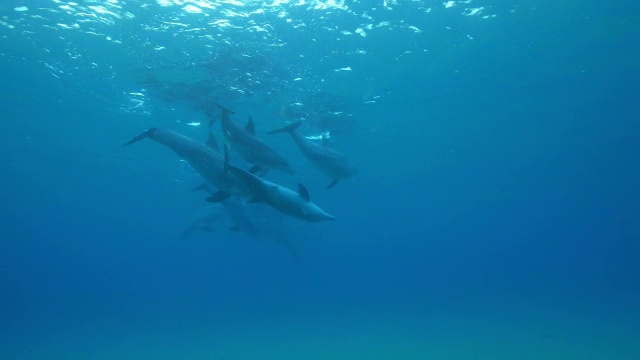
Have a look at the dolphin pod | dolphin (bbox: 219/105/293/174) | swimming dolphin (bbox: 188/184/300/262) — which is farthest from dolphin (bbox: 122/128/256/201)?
swimming dolphin (bbox: 188/184/300/262)

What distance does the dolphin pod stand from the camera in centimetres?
568

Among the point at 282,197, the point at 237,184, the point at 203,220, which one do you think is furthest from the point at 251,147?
the point at 203,220

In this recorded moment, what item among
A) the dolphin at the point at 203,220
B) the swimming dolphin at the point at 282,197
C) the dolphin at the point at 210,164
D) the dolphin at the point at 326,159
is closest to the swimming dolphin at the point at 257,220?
the dolphin at the point at 203,220

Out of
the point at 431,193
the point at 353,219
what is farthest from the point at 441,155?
the point at 353,219

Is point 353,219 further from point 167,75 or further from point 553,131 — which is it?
point 167,75

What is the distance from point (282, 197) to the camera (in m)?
5.69

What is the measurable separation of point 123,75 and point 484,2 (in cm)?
1462

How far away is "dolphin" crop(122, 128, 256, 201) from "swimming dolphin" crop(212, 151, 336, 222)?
14 centimetres

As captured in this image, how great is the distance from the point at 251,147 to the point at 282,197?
2.47 m

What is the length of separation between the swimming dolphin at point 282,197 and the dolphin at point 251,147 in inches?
73.6

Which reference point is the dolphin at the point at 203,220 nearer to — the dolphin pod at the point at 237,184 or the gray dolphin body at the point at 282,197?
the dolphin pod at the point at 237,184

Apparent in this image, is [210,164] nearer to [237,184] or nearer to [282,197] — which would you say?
[237,184]

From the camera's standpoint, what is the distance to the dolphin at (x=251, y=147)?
7828 mm

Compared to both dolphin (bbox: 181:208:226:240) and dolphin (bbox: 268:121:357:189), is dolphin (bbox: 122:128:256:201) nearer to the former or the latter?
dolphin (bbox: 268:121:357:189)
